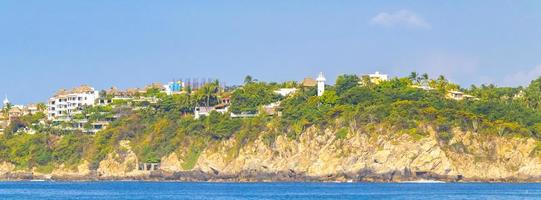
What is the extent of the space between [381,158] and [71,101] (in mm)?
59115

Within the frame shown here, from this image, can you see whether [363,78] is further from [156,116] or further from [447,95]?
[156,116]

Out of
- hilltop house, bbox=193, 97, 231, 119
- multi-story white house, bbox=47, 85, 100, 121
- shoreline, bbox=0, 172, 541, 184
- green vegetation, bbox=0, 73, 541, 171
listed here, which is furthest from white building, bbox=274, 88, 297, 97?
multi-story white house, bbox=47, 85, 100, 121

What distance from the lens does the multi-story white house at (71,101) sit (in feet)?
469

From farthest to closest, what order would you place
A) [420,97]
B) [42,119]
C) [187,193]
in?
[42,119] < [420,97] < [187,193]

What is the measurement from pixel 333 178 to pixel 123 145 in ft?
88.1

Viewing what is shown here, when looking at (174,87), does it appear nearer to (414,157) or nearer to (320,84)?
(320,84)

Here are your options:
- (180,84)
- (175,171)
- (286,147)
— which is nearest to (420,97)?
(286,147)

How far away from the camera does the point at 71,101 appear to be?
145 meters

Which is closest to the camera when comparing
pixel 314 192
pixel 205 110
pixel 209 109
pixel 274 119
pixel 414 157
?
pixel 314 192

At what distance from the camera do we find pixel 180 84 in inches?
5901

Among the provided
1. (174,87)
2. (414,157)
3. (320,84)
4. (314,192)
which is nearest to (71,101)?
(174,87)

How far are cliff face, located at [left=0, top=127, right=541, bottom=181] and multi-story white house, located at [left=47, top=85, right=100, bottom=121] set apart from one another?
3881 cm

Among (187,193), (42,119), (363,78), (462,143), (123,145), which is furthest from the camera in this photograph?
(42,119)

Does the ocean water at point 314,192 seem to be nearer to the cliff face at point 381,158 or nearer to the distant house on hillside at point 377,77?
the cliff face at point 381,158
